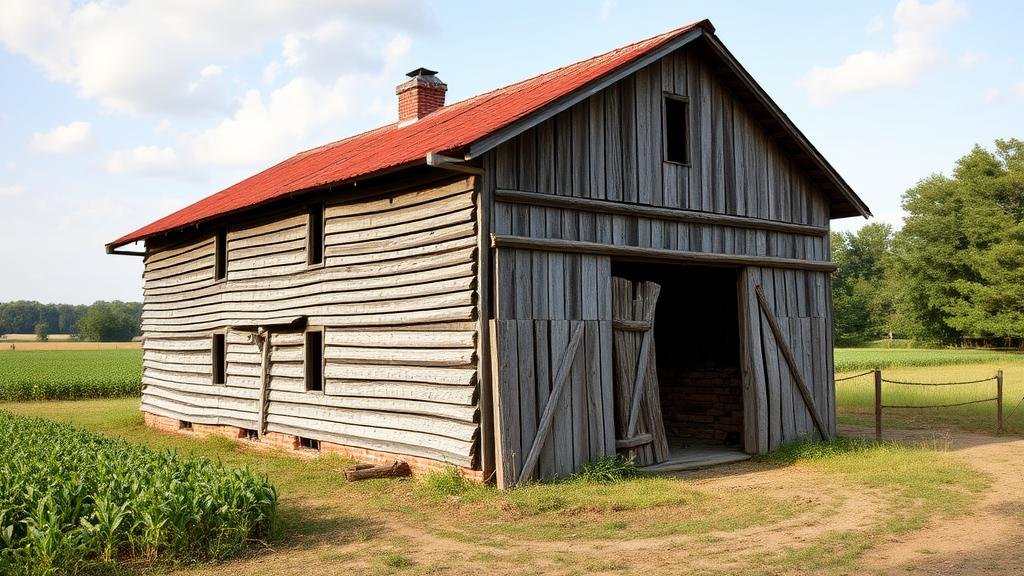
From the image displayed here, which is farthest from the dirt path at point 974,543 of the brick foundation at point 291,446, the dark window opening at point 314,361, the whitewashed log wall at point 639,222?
the dark window opening at point 314,361

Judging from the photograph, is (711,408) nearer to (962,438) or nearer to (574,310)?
(962,438)

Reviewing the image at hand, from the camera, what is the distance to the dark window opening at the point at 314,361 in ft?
50.2

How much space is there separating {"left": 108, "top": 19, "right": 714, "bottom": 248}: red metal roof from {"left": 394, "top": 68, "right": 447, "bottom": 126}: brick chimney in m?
0.47

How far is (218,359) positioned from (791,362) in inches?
456

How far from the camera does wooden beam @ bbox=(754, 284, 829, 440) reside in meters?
15.0

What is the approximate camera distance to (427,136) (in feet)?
46.1

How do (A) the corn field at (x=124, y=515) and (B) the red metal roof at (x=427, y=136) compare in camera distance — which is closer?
(A) the corn field at (x=124, y=515)

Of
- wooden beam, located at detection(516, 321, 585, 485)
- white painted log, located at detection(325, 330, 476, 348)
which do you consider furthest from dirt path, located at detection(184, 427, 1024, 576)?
white painted log, located at detection(325, 330, 476, 348)

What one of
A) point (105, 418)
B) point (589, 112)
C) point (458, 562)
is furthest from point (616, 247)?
point (105, 418)

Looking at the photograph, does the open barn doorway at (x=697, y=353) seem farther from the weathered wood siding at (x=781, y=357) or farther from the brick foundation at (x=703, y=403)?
the weathered wood siding at (x=781, y=357)

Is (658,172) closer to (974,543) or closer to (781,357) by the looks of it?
(781,357)

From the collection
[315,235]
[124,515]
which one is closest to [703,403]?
[315,235]

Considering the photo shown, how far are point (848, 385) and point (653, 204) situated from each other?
64.9 ft

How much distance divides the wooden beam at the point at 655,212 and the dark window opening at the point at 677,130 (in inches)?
39.0
